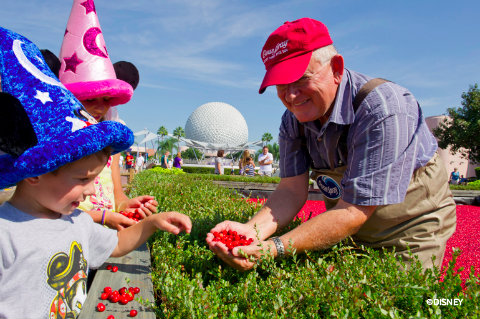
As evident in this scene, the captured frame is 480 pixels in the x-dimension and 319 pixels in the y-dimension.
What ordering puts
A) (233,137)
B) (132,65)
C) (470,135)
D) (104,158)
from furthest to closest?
(233,137) < (470,135) < (132,65) < (104,158)

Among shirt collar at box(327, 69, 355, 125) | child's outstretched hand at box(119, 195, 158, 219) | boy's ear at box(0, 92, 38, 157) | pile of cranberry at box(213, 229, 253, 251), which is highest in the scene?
shirt collar at box(327, 69, 355, 125)

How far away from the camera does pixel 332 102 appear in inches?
102

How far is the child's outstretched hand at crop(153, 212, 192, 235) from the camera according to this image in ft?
6.94

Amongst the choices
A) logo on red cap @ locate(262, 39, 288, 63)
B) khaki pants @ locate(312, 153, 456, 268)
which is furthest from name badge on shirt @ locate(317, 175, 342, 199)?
logo on red cap @ locate(262, 39, 288, 63)

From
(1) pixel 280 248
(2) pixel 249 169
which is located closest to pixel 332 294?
(1) pixel 280 248

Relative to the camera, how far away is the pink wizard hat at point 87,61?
2875mm

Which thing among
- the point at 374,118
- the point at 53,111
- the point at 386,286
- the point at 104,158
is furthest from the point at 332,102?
the point at 53,111

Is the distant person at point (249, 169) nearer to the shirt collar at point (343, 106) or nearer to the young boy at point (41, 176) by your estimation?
the shirt collar at point (343, 106)

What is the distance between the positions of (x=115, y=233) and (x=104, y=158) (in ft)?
2.00

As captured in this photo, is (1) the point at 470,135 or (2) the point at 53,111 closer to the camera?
(2) the point at 53,111

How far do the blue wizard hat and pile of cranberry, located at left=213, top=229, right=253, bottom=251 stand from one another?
0.94 m

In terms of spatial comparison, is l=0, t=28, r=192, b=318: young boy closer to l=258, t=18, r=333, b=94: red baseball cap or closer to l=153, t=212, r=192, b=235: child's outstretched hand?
l=153, t=212, r=192, b=235: child's outstretched hand

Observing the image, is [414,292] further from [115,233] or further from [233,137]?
[233,137]

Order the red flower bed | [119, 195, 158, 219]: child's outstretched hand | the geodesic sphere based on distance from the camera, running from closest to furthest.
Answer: [119, 195, 158, 219]: child's outstretched hand → the red flower bed → the geodesic sphere
